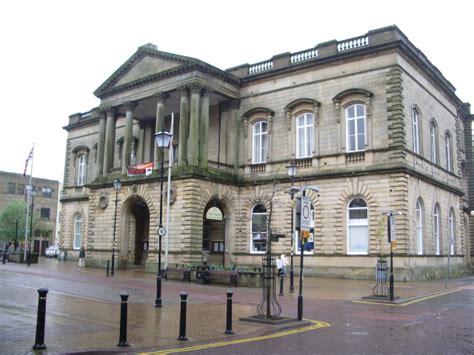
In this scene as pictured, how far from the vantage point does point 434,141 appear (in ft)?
128

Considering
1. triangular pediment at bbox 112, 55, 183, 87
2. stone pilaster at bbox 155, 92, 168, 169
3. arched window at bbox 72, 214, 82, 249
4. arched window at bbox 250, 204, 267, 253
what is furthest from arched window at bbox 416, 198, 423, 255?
arched window at bbox 72, 214, 82, 249

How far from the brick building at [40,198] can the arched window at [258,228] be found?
57676 millimetres

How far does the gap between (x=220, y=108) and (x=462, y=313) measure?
93.6 feet

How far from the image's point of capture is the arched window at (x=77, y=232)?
5450cm

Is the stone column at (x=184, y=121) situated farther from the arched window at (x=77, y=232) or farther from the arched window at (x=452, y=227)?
the arched window at (x=77, y=232)

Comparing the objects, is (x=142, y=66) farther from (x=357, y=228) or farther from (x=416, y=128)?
(x=416, y=128)

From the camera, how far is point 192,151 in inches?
1453

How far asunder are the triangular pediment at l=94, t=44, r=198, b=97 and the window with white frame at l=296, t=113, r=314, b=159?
886cm

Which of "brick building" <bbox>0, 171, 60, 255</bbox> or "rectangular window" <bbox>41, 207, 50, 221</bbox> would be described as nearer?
"brick building" <bbox>0, 171, 60, 255</bbox>

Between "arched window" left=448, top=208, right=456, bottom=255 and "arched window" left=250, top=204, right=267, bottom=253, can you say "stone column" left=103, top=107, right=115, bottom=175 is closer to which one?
"arched window" left=250, top=204, right=267, bottom=253

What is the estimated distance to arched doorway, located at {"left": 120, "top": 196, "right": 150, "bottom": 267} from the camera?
41062 millimetres


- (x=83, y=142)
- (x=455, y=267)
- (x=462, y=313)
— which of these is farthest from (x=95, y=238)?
(x=462, y=313)

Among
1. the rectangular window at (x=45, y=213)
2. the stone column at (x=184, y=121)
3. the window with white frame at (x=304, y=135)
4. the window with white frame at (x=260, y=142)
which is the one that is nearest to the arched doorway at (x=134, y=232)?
the stone column at (x=184, y=121)

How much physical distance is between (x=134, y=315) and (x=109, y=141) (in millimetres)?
30822
